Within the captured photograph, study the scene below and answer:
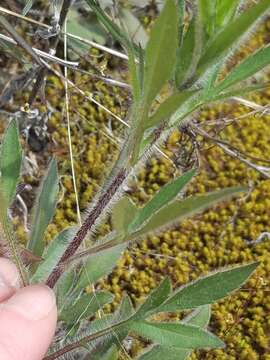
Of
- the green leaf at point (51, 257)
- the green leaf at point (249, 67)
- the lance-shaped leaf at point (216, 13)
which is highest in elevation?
the lance-shaped leaf at point (216, 13)

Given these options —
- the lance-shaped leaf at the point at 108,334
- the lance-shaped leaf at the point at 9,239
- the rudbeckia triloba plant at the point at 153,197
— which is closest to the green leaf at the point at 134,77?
the rudbeckia triloba plant at the point at 153,197

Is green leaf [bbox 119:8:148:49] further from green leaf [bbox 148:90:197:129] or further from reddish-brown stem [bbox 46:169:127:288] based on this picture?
green leaf [bbox 148:90:197:129]

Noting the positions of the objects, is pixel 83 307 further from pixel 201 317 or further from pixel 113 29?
pixel 113 29

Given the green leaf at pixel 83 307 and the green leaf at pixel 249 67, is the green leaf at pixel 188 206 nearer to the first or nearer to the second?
the green leaf at pixel 249 67

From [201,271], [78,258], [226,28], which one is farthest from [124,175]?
[201,271]

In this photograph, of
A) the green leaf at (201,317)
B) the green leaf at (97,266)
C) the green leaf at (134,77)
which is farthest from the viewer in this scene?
the green leaf at (201,317)

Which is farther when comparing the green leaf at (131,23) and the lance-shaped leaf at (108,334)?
the green leaf at (131,23)

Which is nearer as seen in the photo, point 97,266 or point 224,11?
point 224,11

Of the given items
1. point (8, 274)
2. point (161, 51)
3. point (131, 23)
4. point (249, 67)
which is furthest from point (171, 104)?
point (131, 23)
